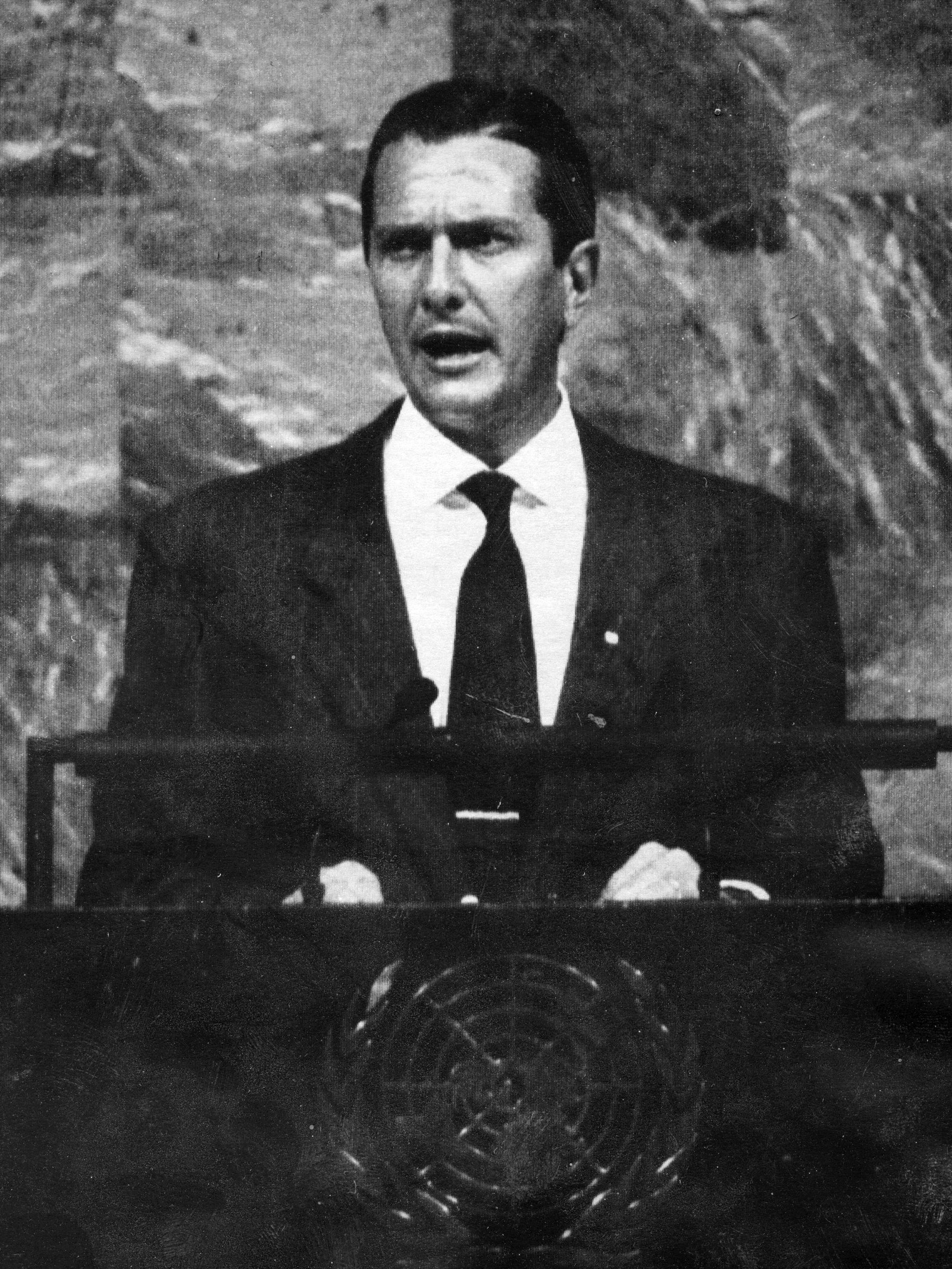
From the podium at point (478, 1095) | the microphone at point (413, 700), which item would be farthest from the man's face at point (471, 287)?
the podium at point (478, 1095)

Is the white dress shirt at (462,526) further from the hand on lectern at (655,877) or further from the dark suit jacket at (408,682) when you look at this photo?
the hand on lectern at (655,877)

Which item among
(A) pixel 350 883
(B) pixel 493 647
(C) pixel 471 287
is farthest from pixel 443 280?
(A) pixel 350 883

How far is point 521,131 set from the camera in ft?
13.4

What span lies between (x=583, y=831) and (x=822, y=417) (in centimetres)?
115

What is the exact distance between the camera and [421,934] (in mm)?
3732

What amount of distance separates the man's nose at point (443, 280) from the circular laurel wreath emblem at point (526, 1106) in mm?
1548

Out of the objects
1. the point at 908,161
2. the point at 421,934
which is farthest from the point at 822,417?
the point at 421,934

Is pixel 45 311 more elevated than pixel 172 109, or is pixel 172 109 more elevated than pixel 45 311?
pixel 172 109

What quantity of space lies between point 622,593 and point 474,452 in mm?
495

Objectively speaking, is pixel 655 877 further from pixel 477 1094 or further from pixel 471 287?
pixel 471 287

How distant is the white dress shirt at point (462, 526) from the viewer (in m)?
4.05

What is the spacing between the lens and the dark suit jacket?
3951mm

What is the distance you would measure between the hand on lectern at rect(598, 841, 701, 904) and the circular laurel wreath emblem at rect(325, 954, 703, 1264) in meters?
0.27

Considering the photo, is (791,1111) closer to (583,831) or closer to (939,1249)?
(939,1249)
